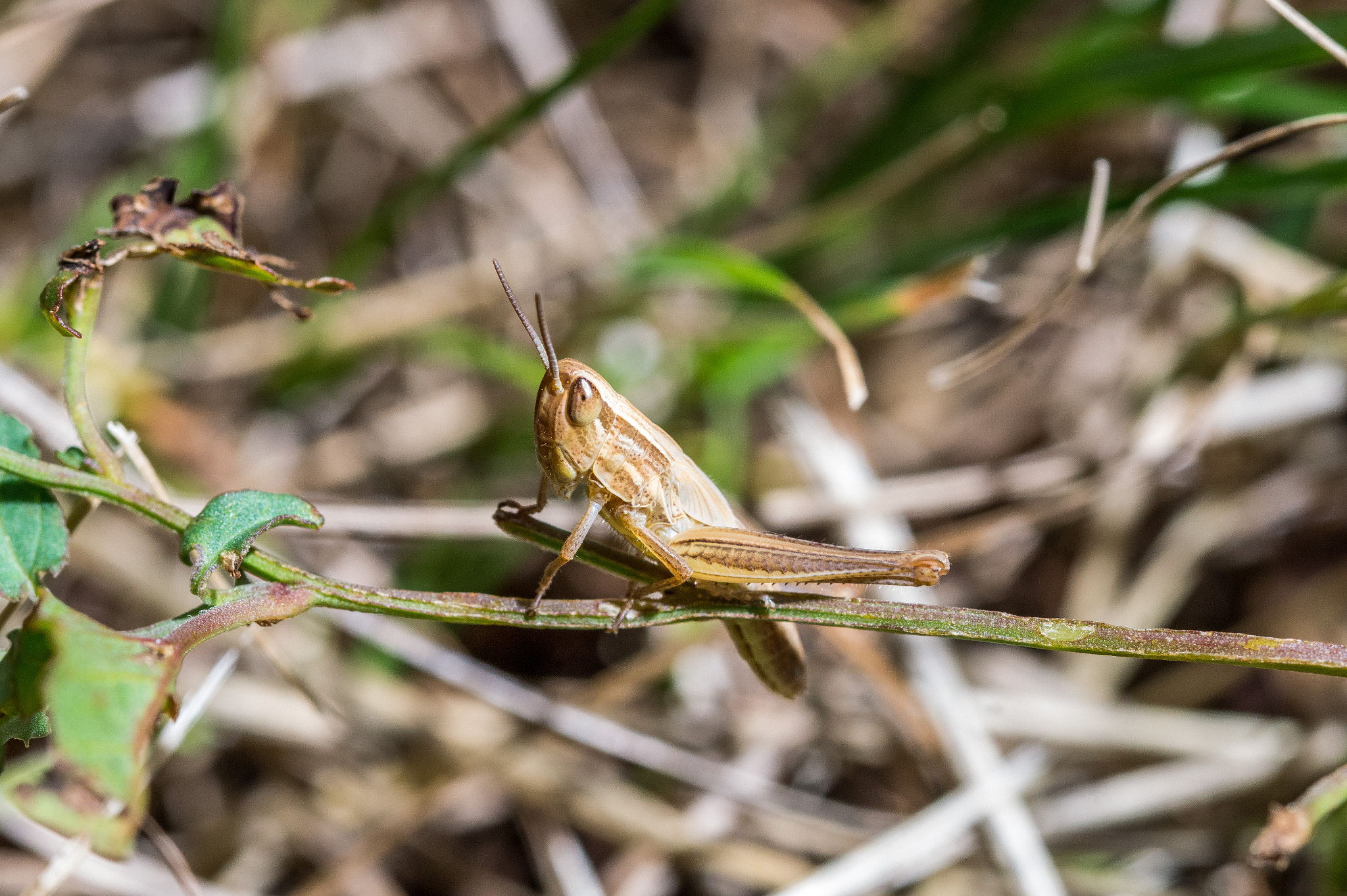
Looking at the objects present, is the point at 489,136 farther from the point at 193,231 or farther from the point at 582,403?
the point at 193,231

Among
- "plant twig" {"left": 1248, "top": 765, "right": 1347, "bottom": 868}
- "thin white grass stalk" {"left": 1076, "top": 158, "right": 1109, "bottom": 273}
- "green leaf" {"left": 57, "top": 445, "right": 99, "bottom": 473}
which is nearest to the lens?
"plant twig" {"left": 1248, "top": 765, "right": 1347, "bottom": 868}

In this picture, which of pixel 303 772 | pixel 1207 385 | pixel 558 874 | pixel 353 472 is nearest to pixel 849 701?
pixel 558 874

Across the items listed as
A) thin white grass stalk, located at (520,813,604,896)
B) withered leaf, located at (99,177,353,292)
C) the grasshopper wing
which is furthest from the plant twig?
thin white grass stalk, located at (520,813,604,896)

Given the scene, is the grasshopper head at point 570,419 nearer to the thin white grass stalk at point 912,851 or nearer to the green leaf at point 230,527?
the green leaf at point 230,527

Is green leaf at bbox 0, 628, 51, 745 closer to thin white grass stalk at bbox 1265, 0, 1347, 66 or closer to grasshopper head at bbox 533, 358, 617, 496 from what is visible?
grasshopper head at bbox 533, 358, 617, 496

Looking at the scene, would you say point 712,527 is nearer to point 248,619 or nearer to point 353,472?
point 248,619

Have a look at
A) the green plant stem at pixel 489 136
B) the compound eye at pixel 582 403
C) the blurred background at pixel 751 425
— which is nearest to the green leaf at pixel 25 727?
the blurred background at pixel 751 425
